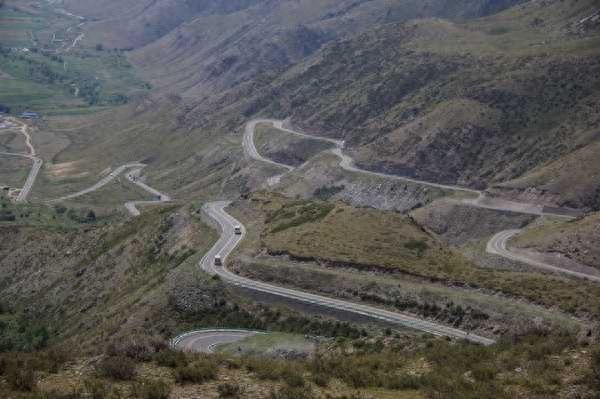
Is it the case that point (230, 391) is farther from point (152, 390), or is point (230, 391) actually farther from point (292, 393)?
point (152, 390)

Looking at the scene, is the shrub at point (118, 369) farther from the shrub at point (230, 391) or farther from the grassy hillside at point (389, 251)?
the grassy hillside at point (389, 251)

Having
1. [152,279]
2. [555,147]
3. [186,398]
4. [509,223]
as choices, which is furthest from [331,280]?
[555,147]

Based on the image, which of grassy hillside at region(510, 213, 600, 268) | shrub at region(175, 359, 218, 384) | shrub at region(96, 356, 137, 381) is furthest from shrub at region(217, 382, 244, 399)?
grassy hillside at region(510, 213, 600, 268)

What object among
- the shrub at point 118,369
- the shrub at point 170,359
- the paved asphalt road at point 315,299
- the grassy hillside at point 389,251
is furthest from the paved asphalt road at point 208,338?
the shrub at point 118,369

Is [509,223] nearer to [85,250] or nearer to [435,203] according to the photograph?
[435,203]

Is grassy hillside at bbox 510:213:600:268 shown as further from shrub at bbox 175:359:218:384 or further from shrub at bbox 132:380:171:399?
shrub at bbox 132:380:171:399

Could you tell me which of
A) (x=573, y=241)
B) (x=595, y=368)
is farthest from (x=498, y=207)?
(x=595, y=368)
